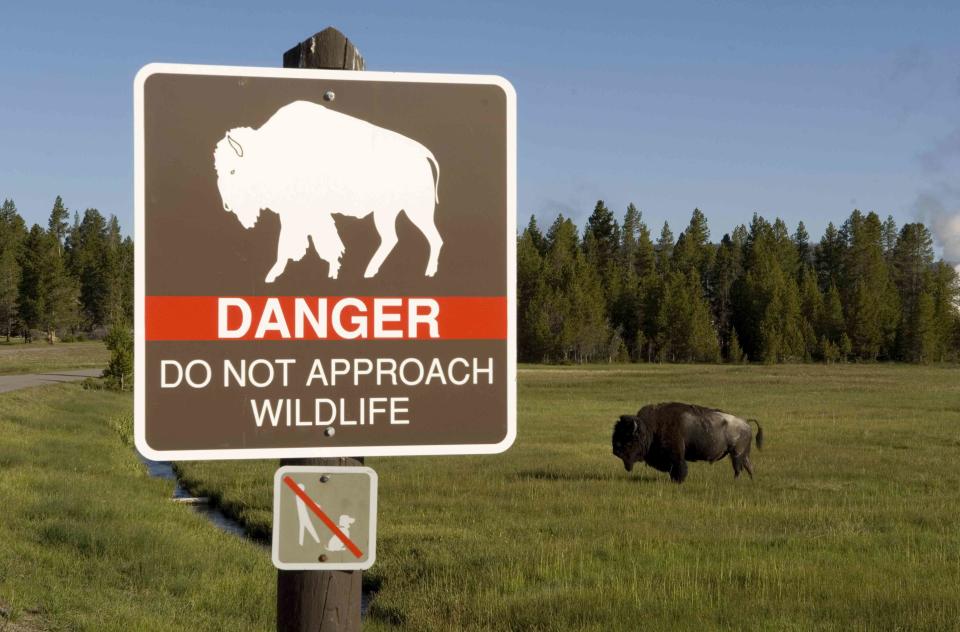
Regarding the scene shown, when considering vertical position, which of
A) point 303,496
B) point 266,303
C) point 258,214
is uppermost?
point 258,214

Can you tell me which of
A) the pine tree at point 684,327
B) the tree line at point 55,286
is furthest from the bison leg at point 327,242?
the pine tree at point 684,327

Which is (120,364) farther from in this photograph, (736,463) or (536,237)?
(536,237)

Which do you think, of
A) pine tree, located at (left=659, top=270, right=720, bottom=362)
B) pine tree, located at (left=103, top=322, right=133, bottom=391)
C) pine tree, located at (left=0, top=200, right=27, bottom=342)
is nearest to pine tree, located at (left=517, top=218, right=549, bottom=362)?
pine tree, located at (left=659, top=270, right=720, bottom=362)

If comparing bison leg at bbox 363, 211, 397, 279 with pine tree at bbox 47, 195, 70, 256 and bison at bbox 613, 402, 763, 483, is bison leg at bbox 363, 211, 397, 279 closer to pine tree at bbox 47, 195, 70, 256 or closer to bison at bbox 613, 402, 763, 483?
bison at bbox 613, 402, 763, 483

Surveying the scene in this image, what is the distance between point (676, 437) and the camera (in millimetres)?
20922

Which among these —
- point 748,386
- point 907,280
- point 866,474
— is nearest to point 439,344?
point 866,474

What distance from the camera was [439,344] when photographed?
10.4 feet

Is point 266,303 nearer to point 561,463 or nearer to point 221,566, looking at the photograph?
point 221,566

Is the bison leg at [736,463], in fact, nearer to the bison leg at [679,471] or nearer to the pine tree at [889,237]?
the bison leg at [679,471]

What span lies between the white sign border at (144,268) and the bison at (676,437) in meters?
18.0

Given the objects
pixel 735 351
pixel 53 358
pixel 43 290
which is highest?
pixel 43 290

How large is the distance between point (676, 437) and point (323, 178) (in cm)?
1852

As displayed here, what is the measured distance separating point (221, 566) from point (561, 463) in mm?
11805

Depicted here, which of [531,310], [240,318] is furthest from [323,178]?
[531,310]
